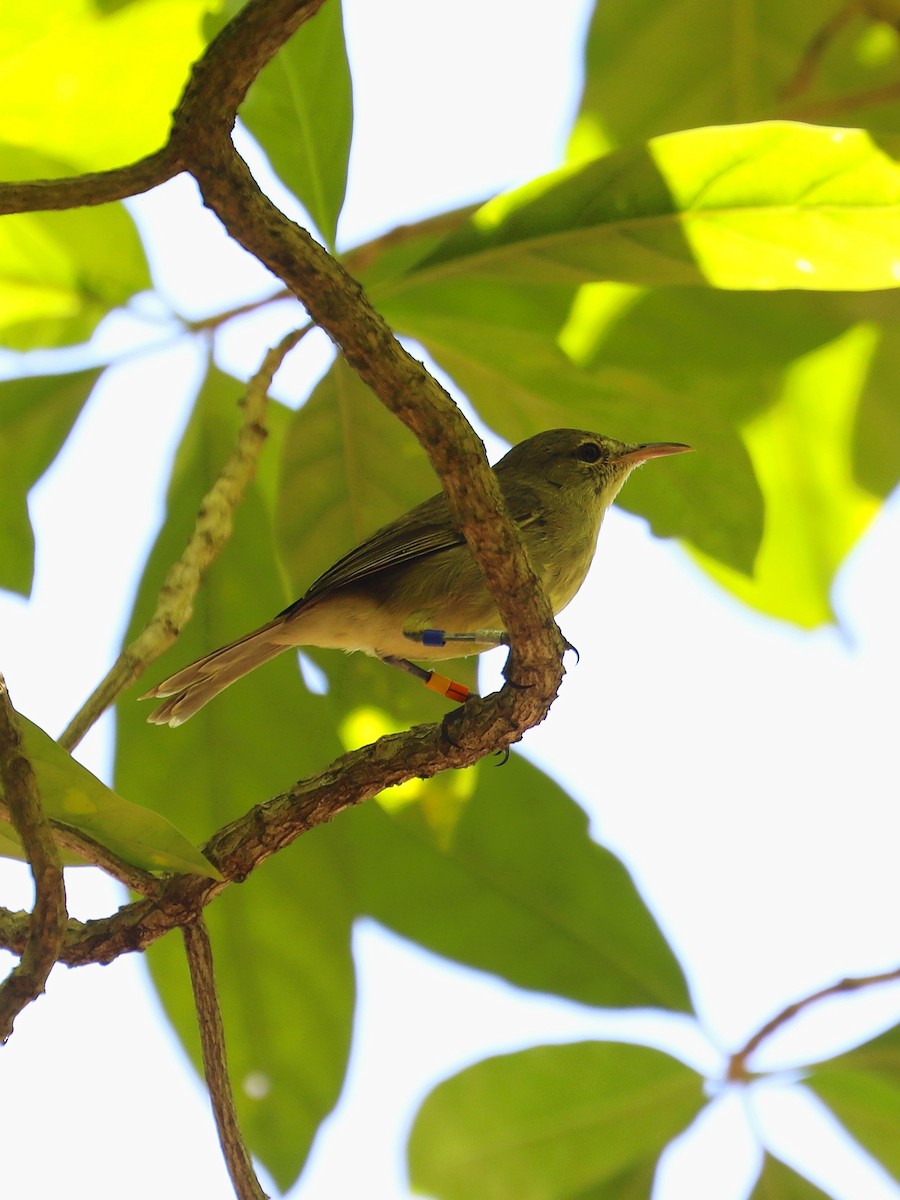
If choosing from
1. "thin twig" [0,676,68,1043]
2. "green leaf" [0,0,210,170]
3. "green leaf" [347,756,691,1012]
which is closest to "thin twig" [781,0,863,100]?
"green leaf" [0,0,210,170]

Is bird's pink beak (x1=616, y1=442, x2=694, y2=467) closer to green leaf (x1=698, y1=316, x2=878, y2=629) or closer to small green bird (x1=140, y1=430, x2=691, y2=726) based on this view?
small green bird (x1=140, y1=430, x2=691, y2=726)

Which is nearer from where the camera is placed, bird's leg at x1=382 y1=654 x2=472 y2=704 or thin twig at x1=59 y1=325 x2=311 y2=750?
thin twig at x1=59 y1=325 x2=311 y2=750

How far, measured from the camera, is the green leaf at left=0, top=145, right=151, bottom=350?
3168 mm

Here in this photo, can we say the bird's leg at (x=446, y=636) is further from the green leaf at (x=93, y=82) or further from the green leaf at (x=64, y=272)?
the green leaf at (x=93, y=82)

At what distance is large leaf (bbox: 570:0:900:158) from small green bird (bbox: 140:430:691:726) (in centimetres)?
94

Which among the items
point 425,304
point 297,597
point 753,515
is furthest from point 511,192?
point 297,597

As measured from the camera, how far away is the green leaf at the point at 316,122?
286cm

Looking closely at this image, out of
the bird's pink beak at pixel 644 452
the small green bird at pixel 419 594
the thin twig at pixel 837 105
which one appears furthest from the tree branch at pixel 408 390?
the thin twig at pixel 837 105

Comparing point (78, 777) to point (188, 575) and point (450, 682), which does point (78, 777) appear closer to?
point (188, 575)

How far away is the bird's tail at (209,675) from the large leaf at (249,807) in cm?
7

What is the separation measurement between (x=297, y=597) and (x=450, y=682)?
468 mm

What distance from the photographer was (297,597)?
11.0 ft

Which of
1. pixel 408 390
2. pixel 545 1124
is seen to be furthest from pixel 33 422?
pixel 545 1124

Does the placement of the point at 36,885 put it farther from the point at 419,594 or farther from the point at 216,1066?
the point at 419,594
